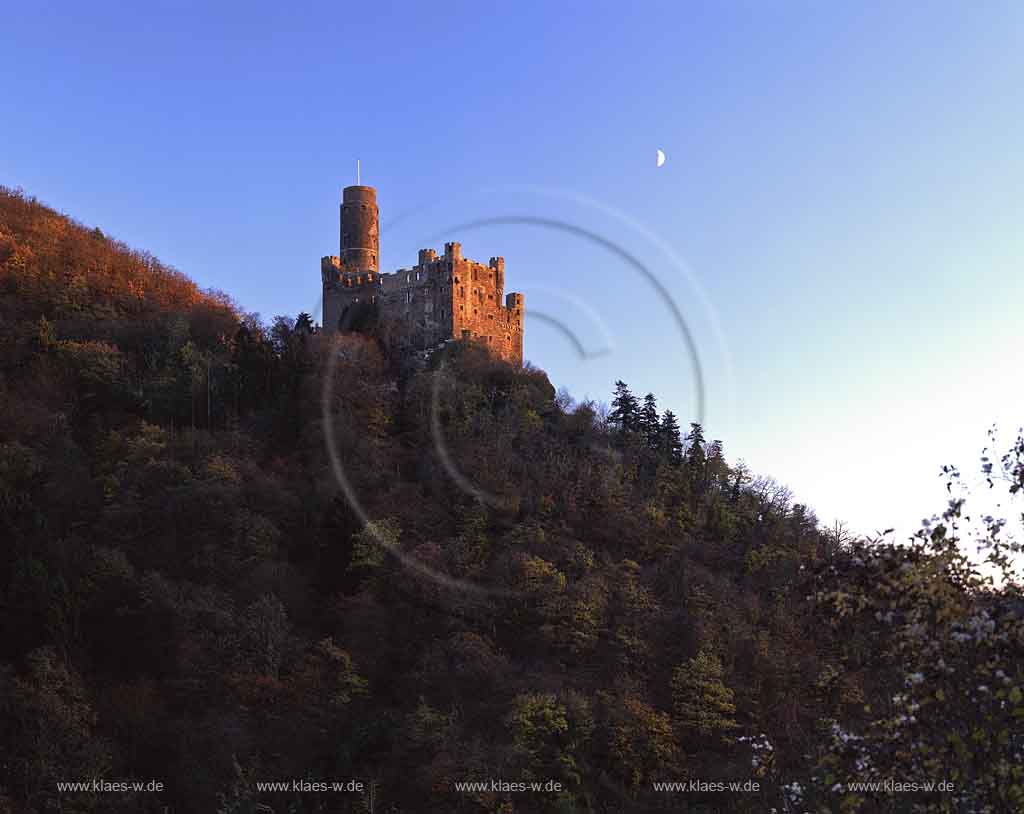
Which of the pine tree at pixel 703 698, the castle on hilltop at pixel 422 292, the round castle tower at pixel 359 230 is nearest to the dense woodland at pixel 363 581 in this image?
the pine tree at pixel 703 698

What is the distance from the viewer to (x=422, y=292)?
72938 millimetres

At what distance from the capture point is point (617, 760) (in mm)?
41031

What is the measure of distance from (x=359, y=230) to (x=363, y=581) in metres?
34.7

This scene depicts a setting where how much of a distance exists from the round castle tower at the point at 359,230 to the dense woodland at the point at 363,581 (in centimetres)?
909

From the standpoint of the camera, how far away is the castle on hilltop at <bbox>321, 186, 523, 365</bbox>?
2844 inches

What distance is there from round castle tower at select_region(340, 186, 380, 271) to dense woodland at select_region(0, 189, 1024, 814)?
9.09 m

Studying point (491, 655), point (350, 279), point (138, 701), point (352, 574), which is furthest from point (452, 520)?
point (350, 279)

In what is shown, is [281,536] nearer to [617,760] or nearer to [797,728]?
[617,760]
